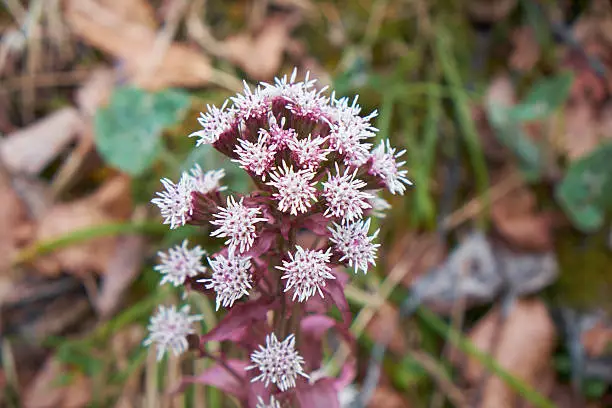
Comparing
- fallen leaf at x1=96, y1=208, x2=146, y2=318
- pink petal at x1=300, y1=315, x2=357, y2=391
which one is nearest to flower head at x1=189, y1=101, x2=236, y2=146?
pink petal at x1=300, y1=315, x2=357, y2=391

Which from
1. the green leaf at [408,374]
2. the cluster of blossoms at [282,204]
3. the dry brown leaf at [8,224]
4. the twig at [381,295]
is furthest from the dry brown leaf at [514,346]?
the dry brown leaf at [8,224]

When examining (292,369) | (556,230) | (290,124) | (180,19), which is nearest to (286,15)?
(180,19)

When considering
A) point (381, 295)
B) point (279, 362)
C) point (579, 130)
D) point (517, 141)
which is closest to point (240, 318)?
point (279, 362)

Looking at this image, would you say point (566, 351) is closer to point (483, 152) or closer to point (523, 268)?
point (523, 268)

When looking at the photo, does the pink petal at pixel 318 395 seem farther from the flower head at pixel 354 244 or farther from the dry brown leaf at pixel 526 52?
the dry brown leaf at pixel 526 52

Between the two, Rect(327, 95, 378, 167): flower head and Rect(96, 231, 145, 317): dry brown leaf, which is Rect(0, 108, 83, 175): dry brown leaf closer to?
Rect(96, 231, 145, 317): dry brown leaf

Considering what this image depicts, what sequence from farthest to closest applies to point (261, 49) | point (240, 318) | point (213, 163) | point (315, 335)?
point (261, 49), point (213, 163), point (315, 335), point (240, 318)

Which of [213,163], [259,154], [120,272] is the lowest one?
[259,154]

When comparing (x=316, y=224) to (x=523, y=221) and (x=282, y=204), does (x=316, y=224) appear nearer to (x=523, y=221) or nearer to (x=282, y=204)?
(x=282, y=204)
